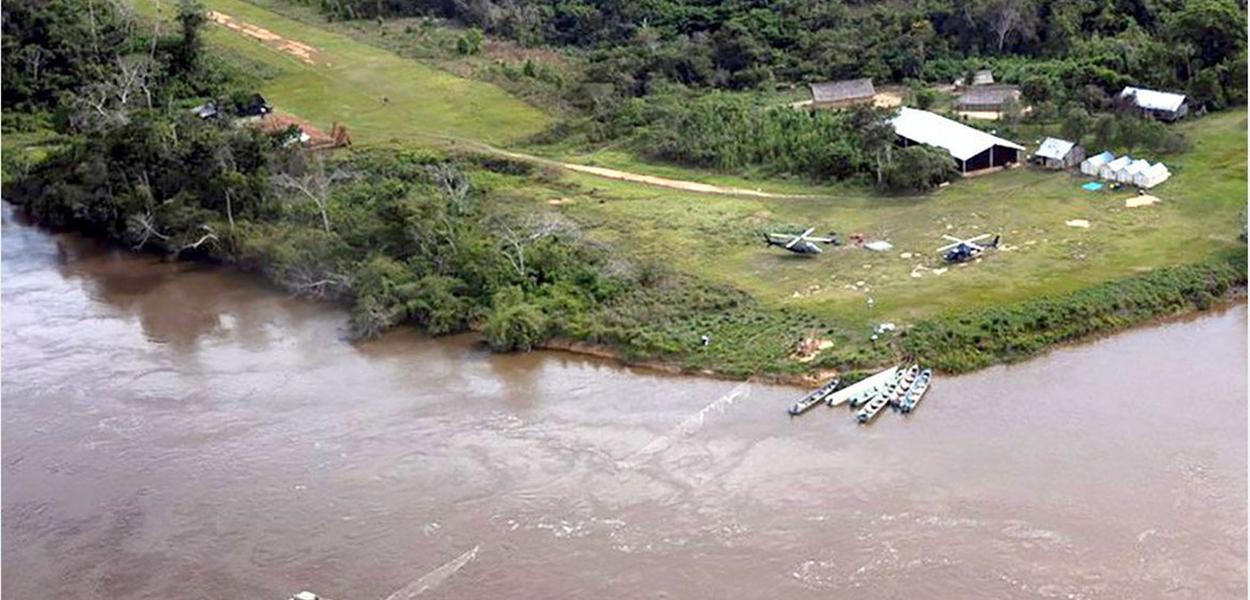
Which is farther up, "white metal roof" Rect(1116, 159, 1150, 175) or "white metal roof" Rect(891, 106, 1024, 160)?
"white metal roof" Rect(891, 106, 1024, 160)

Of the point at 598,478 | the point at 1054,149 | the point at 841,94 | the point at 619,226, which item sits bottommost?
the point at 598,478

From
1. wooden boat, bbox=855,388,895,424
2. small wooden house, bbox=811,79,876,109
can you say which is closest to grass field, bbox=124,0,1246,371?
wooden boat, bbox=855,388,895,424

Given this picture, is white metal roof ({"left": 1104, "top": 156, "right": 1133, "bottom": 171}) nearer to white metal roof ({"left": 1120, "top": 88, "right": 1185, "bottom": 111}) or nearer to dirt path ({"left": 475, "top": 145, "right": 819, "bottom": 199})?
white metal roof ({"left": 1120, "top": 88, "right": 1185, "bottom": 111})

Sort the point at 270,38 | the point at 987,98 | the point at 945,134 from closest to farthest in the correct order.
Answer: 1. the point at 945,134
2. the point at 987,98
3. the point at 270,38

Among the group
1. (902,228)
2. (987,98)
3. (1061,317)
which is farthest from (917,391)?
(987,98)

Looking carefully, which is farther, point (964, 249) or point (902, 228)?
point (902, 228)

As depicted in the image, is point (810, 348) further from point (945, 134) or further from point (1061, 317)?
point (945, 134)

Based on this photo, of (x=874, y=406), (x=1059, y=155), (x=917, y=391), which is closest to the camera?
(x=874, y=406)
